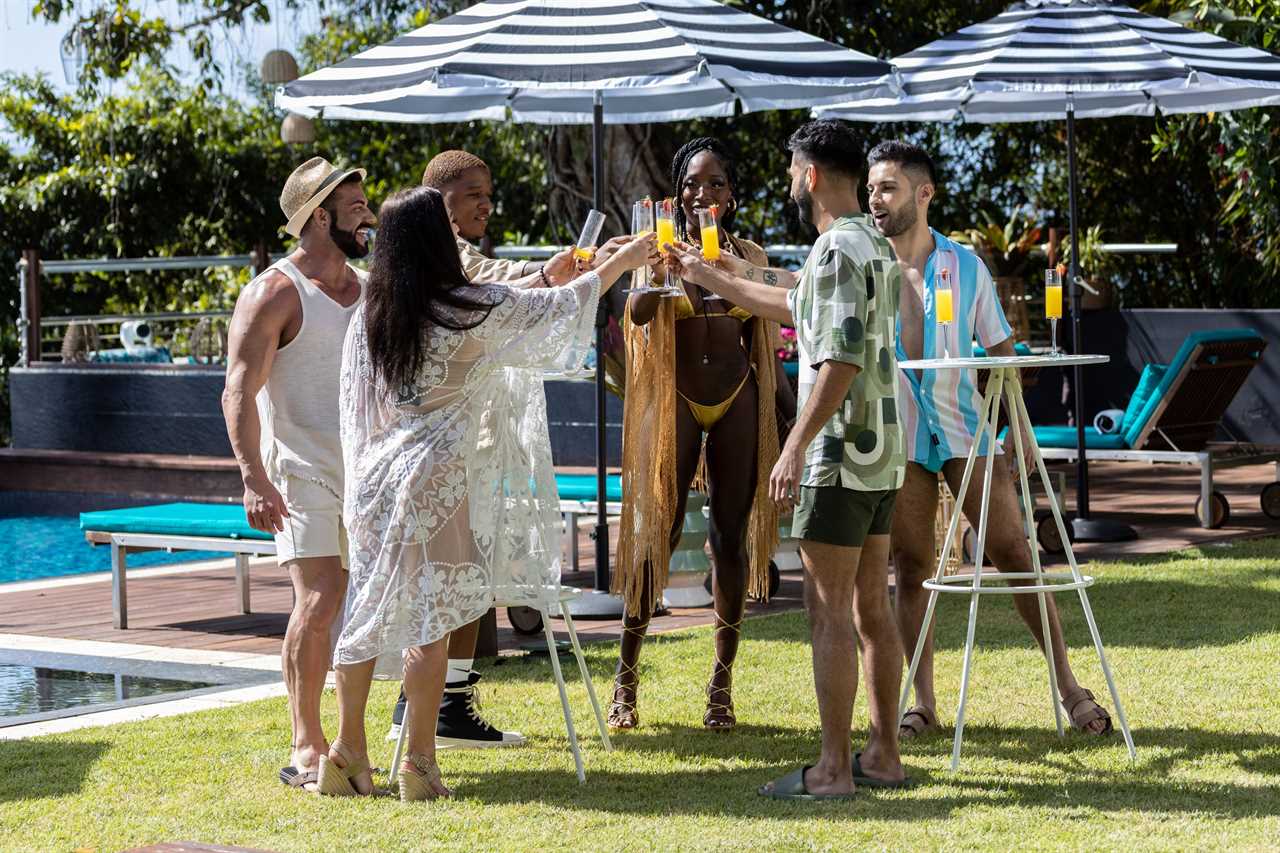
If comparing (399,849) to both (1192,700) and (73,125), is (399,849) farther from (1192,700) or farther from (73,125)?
(73,125)

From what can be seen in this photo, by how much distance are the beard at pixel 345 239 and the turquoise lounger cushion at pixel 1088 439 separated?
20.7 ft

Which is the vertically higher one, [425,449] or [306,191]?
[306,191]

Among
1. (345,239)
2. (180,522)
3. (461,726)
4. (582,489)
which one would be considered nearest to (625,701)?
(461,726)

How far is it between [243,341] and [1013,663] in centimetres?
309

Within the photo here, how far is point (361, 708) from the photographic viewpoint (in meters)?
4.98

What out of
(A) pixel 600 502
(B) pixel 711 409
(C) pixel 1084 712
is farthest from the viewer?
(A) pixel 600 502

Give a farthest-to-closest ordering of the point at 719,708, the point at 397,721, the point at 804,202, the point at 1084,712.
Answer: the point at 719,708, the point at 397,721, the point at 1084,712, the point at 804,202

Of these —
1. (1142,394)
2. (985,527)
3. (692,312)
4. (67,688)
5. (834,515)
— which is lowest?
(67,688)

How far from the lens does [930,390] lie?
18.5ft

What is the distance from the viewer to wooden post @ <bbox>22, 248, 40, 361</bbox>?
1641 cm

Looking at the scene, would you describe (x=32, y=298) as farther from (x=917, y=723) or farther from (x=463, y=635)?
(x=917, y=723)

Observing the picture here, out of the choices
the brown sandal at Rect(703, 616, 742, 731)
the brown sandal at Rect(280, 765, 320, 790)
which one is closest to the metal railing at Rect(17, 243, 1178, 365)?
the brown sandal at Rect(703, 616, 742, 731)

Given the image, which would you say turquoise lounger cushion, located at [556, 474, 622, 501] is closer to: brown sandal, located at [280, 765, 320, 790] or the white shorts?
the white shorts

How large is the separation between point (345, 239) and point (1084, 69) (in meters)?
5.26
